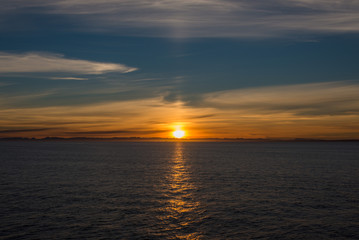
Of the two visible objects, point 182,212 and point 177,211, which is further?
point 177,211

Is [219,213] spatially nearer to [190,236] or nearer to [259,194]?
[190,236]

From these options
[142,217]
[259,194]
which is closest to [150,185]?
[259,194]

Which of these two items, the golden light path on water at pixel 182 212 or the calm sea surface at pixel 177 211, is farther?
the golden light path on water at pixel 182 212

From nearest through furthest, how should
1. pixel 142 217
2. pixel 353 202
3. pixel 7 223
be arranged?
pixel 7 223
pixel 142 217
pixel 353 202

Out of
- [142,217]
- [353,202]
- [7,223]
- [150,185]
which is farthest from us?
[150,185]

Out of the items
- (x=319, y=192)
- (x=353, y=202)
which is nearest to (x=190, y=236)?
(x=353, y=202)

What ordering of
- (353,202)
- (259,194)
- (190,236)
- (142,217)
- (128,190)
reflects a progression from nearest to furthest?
1. (190,236)
2. (142,217)
3. (353,202)
4. (259,194)
5. (128,190)

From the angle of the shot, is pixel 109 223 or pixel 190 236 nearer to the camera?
pixel 190 236

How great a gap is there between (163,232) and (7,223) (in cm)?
1544

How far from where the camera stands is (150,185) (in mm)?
57375

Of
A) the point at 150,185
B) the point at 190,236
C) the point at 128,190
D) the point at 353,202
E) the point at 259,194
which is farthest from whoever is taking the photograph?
the point at 150,185

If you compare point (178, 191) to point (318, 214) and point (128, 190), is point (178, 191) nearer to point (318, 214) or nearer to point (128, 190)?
point (128, 190)

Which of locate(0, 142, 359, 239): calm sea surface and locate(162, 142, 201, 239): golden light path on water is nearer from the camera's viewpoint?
locate(0, 142, 359, 239): calm sea surface

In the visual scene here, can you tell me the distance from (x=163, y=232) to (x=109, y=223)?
19.8 feet
